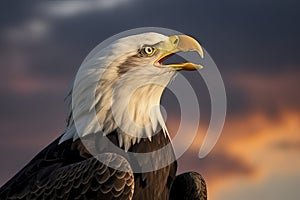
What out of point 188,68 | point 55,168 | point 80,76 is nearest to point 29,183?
point 55,168

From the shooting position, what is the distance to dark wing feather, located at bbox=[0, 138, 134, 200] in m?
14.8

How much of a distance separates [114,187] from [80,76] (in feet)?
4.96

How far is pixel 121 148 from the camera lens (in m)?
15.3

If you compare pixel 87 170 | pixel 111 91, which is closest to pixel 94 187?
pixel 87 170

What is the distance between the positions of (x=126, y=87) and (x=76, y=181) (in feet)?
4.46

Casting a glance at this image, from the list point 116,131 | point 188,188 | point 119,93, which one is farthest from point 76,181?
point 188,188

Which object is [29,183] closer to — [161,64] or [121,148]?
[121,148]

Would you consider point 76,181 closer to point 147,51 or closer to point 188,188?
point 147,51

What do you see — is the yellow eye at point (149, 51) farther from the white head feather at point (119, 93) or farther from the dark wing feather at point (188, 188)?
the dark wing feather at point (188, 188)

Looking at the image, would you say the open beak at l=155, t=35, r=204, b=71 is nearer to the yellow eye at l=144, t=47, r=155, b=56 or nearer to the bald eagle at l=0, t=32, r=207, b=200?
the bald eagle at l=0, t=32, r=207, b=200

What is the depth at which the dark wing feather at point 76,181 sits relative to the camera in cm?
1476

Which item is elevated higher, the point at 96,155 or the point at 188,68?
the point at 188,68

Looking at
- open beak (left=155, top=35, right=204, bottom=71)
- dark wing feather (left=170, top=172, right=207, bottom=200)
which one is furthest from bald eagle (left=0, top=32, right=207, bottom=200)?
dark wing feather (left=170, top=172, right=207, bottom=200)

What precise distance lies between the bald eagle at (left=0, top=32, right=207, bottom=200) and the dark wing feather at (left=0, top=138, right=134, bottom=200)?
0.04 ft
